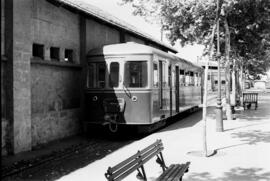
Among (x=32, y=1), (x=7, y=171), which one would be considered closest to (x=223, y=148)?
(x=7, y=171)

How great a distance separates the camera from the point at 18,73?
9.84 m

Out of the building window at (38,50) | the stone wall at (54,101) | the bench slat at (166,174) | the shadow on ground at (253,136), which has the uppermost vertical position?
the building window at (38,50)

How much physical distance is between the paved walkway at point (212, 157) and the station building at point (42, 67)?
241 cm

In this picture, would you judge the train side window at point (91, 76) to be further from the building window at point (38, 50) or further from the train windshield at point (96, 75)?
the building window at point (38, 50)

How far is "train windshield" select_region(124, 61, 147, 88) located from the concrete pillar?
133 inches

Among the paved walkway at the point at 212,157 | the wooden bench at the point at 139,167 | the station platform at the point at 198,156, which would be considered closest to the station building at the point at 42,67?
the station platform at the point at 198,156

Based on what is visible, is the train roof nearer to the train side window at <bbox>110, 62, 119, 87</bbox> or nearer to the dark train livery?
the dark train livery

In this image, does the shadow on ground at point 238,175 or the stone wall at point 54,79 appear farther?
the stone wall at point 54,79

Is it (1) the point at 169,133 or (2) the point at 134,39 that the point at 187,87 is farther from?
(1) the point at 169,133

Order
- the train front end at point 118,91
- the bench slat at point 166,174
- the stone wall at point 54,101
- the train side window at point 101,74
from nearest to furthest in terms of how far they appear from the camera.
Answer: the bench slat at point 166,174 → the stone wall at point 54,101 → the train front end at point 118,91 → the train side window at point 101,74

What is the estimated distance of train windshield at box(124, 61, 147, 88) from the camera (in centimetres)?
1262

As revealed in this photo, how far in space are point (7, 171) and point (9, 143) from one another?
184cm

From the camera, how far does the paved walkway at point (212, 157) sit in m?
7.31

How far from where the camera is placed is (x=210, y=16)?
1838 cm
